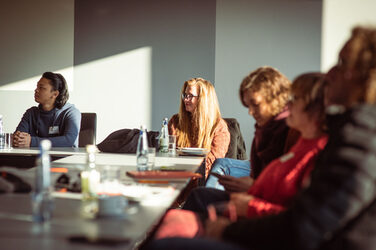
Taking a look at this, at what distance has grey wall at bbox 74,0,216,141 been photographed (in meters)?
5.41

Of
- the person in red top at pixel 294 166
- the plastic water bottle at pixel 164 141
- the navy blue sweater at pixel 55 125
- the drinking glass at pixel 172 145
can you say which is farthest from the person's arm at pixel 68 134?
the person in red top at pixel 294 166

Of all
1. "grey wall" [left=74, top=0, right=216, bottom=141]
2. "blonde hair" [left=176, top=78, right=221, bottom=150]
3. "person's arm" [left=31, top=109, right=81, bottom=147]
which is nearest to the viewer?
"blonde hair" [left=176, top=78, right=221, bottom=150]

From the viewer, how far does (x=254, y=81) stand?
222cm

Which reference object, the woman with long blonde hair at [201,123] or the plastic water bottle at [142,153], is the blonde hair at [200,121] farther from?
the plastic water bottle at [142,153]

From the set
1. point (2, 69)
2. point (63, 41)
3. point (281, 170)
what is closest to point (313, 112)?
point (281, 170)

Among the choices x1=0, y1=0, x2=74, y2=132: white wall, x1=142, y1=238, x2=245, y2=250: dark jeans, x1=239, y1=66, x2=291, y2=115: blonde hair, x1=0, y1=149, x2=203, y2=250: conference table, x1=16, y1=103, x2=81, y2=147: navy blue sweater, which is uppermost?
x1=0, y1=0, x2=74, y2=132: white wall

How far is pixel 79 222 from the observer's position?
1.36 metres

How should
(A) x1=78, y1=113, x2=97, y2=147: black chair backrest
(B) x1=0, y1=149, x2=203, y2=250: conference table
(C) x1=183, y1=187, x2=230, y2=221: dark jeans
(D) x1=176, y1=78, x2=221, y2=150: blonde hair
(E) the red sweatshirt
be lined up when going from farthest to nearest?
(A) x1=78, y1=113, x2=97, y2=147: black chair backrest
(D) x1=176, y1=78, x2=221, y2=150: blonde hair
(C) x1=183, y1=187, x2=230, y2=221: dark jeans
(E) the red sweatshirt
(B) x1=0, y1=149, x2=203, y2=250: conference table

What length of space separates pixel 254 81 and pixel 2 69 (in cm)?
433

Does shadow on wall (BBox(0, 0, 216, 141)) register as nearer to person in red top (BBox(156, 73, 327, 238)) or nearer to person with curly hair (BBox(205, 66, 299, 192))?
person with curly hair (BBox(205, 66, 299, 192))

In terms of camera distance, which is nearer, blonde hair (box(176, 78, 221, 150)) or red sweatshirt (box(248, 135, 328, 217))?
red sweatshirt (box(248, 135, 328, 217))

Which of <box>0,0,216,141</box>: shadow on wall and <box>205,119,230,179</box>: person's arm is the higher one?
<box>0,0,216,141</box>: shadow on wall

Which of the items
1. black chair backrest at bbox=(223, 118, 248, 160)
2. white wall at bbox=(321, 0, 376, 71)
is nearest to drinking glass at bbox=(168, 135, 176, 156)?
black chair backrest at bbox=(223, 118, 248, 160)

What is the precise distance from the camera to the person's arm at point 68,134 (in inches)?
148
